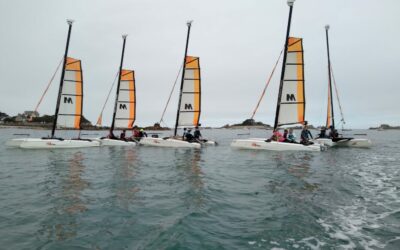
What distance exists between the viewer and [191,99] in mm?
29578

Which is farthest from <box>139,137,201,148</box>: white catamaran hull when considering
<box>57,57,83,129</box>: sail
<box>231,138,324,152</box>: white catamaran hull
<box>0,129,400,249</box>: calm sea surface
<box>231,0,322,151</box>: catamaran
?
<box>0,129,400,249</box>: calm sea surface

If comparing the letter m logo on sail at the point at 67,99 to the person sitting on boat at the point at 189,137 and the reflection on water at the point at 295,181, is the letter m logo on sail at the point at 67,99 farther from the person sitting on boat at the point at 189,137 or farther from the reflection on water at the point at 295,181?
the reflection on water at the point at 295,181

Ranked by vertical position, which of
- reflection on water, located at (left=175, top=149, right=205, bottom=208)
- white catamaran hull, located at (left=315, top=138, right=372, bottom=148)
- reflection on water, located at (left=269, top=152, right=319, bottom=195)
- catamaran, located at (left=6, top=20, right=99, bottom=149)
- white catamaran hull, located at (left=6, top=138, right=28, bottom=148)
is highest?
catamaran, located at (left=6, top=20, right=99, bottom=149)

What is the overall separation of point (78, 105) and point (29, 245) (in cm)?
2245

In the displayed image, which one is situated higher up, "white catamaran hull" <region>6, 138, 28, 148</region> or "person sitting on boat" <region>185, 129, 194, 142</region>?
"person sitting on boat" <region>185, 129, 194, 142</region>

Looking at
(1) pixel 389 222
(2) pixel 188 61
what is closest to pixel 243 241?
(1) pixel 389 222

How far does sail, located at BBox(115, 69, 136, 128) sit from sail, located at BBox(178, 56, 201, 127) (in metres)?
5.49

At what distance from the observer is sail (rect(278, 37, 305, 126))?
80.2 feet

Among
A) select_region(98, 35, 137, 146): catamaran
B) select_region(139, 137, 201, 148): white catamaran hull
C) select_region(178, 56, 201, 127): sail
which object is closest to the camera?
select_region(139, 137, 201, 148): white catamaran hull

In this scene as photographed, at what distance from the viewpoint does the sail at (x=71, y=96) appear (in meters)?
25.6

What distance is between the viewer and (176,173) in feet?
42.8

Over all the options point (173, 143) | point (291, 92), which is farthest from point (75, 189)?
point (291, 92)

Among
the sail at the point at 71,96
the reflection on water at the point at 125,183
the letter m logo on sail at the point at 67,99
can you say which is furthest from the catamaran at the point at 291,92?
the letter m logo on sail at the point at 67,99

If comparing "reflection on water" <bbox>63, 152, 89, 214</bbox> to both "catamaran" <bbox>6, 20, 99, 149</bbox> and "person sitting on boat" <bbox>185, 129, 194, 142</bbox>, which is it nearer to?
"catamaran" <bbox>6, 20, 99, 149</bbox>
